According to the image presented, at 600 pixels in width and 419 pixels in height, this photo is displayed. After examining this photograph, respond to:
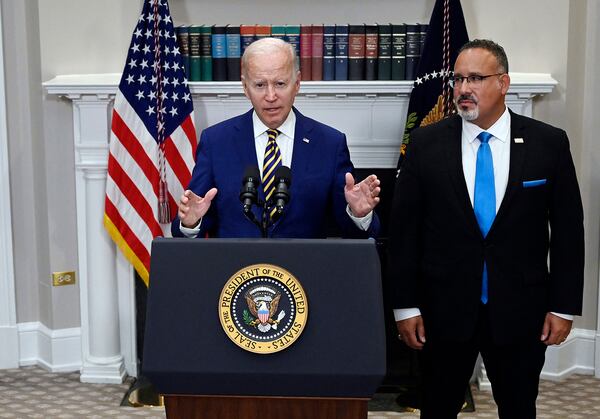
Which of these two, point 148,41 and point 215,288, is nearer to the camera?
point 215,288

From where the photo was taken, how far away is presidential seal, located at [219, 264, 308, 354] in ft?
6.84

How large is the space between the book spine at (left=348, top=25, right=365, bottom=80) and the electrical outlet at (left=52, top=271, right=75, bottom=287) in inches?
71.3

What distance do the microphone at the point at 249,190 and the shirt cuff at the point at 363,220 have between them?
37 centimetres

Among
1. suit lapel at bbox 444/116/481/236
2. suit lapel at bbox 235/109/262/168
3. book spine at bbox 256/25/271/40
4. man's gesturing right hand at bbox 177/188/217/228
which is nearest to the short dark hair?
suit lapel at bbox 444/116/481/236

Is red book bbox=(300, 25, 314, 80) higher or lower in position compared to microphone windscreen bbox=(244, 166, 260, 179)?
higher

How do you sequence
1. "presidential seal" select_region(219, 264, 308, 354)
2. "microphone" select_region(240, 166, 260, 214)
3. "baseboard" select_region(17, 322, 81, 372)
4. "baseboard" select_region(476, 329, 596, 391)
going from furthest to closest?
"baseboard" select_region(17, 322, 81, 372), "baseboard" select_region(476, 329, 596, 391), "microphone" select_region(240, 166, 260, 214), "presidential seal" select_region(219, 264, 308, 354)

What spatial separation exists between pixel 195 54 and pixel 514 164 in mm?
2161

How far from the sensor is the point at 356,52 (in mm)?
4438

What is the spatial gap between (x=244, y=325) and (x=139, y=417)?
2.35 meters

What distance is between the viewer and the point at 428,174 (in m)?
2.85

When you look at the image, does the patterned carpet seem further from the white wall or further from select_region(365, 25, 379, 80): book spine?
select_region(365, 25, 379, 80): book spine

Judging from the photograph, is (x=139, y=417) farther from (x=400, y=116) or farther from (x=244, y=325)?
(x=244, y=325)

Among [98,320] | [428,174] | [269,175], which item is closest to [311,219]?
[269,175]

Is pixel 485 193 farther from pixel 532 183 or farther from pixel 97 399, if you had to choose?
pixel 97 399
